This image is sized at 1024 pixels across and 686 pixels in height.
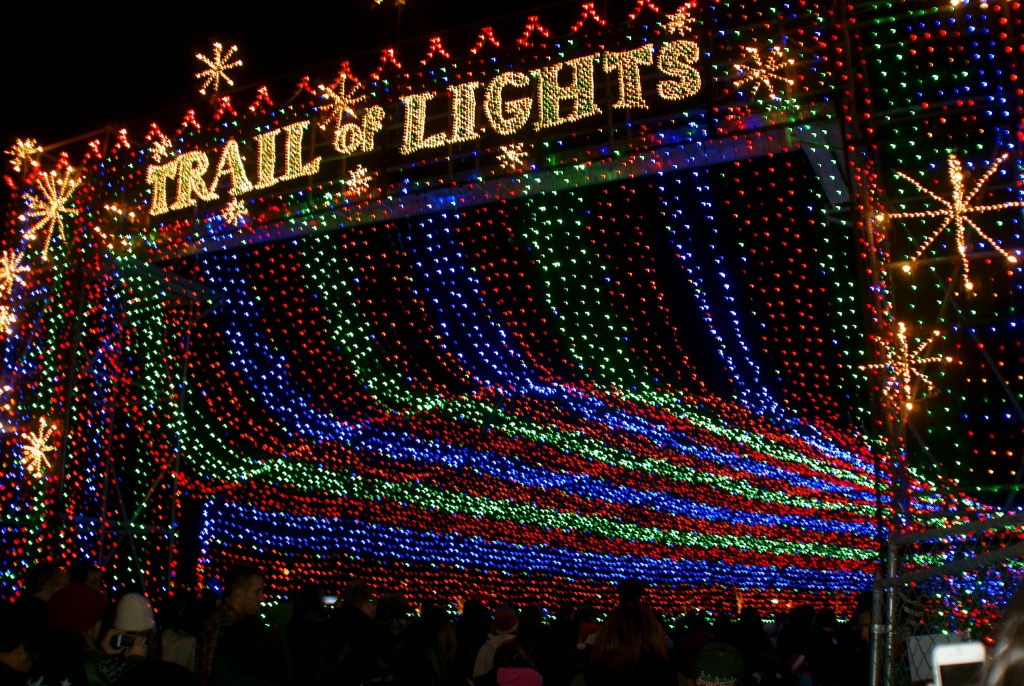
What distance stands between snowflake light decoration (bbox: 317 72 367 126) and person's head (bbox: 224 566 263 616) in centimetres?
504

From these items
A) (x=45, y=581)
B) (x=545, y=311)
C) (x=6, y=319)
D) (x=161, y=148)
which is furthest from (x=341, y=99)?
(x=45, y=581)

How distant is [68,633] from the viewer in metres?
3.31

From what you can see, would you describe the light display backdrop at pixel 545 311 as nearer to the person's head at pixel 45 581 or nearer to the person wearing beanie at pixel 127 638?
the person wearing beanie at pixel 127 638

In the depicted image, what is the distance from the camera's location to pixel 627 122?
7.01m

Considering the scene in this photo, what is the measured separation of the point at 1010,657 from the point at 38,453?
10.3 metres

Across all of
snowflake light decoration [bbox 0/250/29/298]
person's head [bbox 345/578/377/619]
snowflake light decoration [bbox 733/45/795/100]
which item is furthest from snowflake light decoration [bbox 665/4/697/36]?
snowflake light decoration [bbox 0/250/29/298]

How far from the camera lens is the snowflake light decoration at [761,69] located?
6520 mm

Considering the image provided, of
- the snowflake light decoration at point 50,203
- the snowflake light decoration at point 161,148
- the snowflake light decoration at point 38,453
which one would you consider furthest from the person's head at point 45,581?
the snowflake light decoration at point 50,203

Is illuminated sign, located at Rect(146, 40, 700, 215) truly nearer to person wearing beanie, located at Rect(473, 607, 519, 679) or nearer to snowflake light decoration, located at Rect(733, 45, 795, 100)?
snowflake light decoration, located at Rect(733, 45, 795, 100)

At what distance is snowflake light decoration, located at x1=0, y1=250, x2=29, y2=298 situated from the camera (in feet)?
33.4

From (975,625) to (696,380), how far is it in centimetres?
777

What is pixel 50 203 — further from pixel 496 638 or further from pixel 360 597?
pixel 496 638

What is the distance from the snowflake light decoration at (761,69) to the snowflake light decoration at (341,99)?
307cm

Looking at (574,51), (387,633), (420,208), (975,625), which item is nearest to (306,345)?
(420,208)
